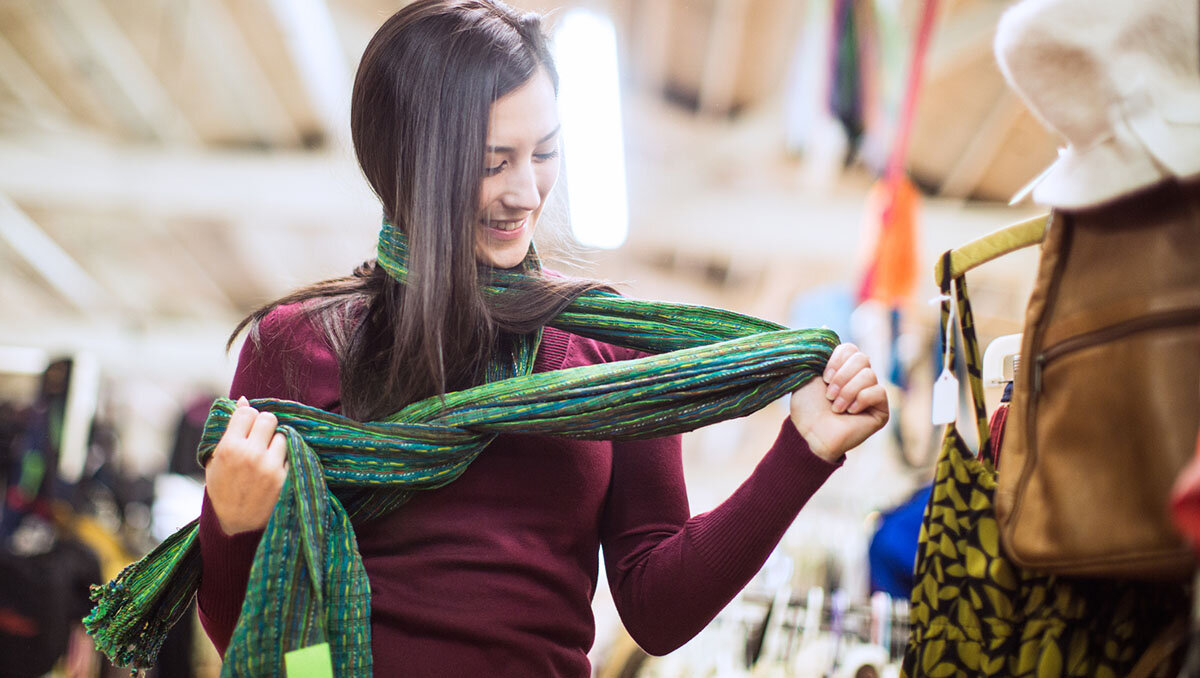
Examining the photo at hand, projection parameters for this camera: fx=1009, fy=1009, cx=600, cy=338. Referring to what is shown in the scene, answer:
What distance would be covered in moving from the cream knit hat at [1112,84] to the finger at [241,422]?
81cm

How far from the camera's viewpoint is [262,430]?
41.5 inches

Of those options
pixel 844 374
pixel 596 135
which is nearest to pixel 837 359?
pixel 844 374

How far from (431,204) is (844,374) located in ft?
1.60

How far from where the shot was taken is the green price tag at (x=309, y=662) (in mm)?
991

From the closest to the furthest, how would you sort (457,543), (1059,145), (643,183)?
(1059,145) < (457,543) < (643,183)

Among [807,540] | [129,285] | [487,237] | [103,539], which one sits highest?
[129,285]

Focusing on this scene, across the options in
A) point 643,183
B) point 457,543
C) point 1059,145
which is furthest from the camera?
→ point 643,183

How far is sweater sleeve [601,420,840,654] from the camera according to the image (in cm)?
107

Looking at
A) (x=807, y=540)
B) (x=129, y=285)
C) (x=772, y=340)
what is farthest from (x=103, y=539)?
(x=129, y=285)

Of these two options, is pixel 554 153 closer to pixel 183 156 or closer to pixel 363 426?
pixel 363 426

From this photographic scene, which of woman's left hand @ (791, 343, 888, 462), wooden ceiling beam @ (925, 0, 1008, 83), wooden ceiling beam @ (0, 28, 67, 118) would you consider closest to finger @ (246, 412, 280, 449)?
woman's left hand @ (791, 343, 888, 462)

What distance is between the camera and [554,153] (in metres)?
1.19

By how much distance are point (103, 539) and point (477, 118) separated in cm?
360

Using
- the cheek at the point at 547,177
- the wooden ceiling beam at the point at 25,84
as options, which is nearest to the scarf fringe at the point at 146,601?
the cheek at the point at 547,177
